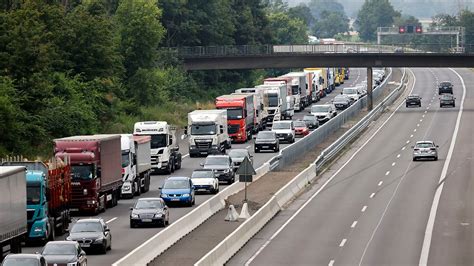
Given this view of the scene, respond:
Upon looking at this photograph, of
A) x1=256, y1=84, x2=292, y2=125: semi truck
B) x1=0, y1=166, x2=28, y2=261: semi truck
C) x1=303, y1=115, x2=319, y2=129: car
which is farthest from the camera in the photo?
x1=256, y1=84, x2=292, y2=125: semi truck

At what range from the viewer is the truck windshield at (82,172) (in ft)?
193

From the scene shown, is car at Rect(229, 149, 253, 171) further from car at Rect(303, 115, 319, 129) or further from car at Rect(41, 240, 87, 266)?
car at Rect(41, 240, 87, 266)

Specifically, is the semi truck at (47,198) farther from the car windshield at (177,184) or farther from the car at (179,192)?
the car windshield at (177,184)

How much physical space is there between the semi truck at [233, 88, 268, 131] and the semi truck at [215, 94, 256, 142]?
486 cm

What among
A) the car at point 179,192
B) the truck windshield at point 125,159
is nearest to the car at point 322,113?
the truck windshield at point 125,159

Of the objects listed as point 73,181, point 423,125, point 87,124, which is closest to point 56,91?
point 87,124

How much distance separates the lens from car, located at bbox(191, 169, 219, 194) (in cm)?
6844

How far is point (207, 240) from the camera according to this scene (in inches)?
1988

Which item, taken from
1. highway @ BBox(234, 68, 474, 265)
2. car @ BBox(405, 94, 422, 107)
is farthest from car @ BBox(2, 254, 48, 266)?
car @ BBox(405, 94, 422, 107)

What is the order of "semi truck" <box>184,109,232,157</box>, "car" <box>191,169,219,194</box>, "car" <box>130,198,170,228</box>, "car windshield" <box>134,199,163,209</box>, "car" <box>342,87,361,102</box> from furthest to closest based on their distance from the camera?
"car" <box>342,87,361,102</box> → "semi truck" <box>184,109,232,157</box> → "car" <box>191,169,219,194</box> → "car windshield" <box>134,199,163,209</box> → "car" <box>130,198,170,228</box>

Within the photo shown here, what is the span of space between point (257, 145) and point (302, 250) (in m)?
44.1

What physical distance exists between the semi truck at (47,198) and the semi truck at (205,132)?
32.8 m

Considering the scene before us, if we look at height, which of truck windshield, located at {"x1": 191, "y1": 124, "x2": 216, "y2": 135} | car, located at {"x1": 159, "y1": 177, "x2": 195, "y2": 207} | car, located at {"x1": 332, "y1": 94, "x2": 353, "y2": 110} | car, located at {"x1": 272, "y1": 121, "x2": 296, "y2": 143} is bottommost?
car, located at {"x1": 332, "y1": 94, "x2": 353, "y2": 110}

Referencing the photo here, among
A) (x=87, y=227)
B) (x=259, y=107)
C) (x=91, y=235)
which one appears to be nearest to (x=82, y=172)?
(x=87, y=227)
